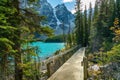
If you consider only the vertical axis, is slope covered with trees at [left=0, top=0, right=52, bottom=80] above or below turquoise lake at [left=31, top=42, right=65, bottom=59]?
above

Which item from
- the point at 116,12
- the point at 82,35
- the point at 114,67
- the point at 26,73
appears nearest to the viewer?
the point at 26,73

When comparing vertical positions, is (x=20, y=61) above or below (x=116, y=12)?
below

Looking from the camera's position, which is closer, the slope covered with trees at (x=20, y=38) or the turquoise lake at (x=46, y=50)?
Result: the slope covered with trees at (x=20, y=38)

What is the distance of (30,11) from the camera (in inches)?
408

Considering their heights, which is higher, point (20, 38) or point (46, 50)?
point (20, 38)

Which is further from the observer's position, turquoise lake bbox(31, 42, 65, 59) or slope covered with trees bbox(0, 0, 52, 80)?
turquoise lake bbox(31, 42, 65, 59)

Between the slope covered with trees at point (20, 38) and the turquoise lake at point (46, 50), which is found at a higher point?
the slope covered with trees at point (20, 38)

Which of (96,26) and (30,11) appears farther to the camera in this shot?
(96,26)

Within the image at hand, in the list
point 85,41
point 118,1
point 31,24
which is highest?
point 118,1

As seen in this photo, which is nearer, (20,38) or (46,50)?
(20,38)

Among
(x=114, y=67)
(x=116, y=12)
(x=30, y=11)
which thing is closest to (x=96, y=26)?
(x=116, y=12)

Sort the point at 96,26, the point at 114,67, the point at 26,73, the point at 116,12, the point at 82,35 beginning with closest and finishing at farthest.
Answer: the point at 26,73
the point at 114,67
the point at 116,12
the point at 96,26
the point at 82,35

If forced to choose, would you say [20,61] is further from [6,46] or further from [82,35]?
[82,35]

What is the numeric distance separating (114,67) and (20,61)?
12350 millimetres
